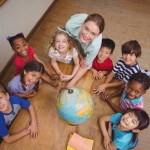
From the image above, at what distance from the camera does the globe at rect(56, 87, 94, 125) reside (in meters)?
1.50

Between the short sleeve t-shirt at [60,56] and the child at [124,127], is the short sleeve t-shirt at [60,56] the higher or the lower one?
the higher one


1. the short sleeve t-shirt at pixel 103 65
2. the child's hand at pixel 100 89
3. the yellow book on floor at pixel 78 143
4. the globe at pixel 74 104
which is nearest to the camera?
the globe at pixel 74 104

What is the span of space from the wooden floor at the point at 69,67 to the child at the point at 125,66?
0.37ft

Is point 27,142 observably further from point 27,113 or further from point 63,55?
point 63,55

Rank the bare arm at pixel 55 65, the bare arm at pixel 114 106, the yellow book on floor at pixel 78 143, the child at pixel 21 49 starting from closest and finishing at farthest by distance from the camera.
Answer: the yellow book on floor at pixel 78 143, the bare arm at pixel 114 106, the bare arm at pixel 55 65, the child at pixel 21 49

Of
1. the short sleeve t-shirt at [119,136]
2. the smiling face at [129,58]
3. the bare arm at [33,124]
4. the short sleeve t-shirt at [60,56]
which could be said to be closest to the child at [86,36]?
the short sleeve t-shirt at [60,56]

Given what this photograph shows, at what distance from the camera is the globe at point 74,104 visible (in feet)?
4.91

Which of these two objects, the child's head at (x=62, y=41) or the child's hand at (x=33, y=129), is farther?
the child's head at (x=62, y=41)

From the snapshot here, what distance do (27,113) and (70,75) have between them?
55 cm

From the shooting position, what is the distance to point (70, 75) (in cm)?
212

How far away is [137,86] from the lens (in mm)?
1916

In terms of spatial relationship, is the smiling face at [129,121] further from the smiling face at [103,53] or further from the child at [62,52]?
the smiling face at [103,53]

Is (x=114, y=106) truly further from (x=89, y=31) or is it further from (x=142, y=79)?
(x=89, y=31)

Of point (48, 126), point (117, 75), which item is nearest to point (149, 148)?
point (117, 75)
